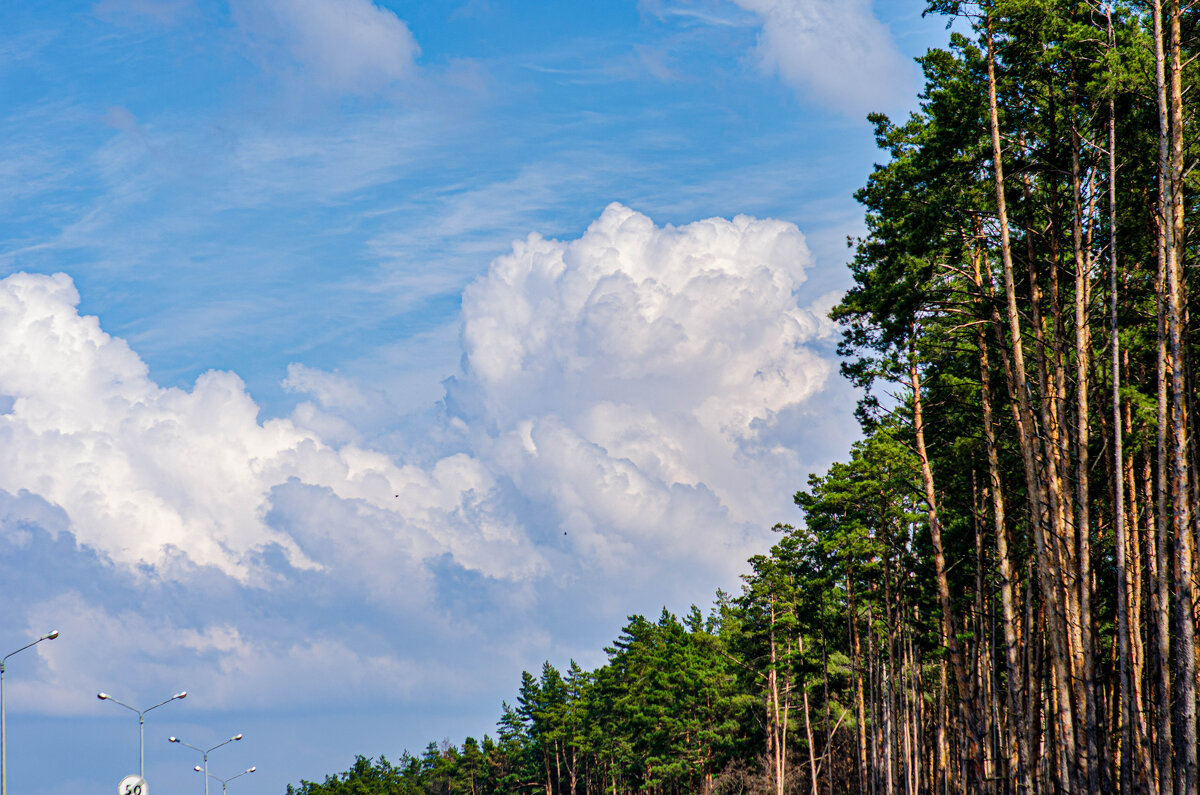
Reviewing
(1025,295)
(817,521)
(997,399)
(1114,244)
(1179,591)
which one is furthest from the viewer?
(817,521)

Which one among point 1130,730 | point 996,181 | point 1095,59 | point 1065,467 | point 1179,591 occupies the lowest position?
point 1130,730

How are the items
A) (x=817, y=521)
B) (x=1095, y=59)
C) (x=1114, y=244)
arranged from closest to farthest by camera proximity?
1. (x=1114, y=244)
2. (x=1095, y=59)
3. (x=817, y=521)

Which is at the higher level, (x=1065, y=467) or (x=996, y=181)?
(x=996, y=181)

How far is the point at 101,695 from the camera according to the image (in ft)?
185

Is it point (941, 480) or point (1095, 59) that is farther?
point (941, 480)

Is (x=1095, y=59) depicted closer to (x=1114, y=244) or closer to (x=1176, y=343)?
(x=1114, y=244)

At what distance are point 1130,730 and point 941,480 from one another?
17943 millimetres

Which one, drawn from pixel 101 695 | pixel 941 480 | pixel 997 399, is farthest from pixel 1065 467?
pixel 101 695

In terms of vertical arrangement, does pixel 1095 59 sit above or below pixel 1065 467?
above

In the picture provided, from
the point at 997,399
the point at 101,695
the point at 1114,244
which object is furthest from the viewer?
the point at 101,695

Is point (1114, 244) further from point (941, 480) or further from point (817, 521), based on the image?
point (817, 521)

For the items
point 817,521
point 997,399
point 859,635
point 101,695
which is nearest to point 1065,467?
point 997,399

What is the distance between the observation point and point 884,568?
48.4 meters

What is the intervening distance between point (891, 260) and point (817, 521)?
71.2ft
